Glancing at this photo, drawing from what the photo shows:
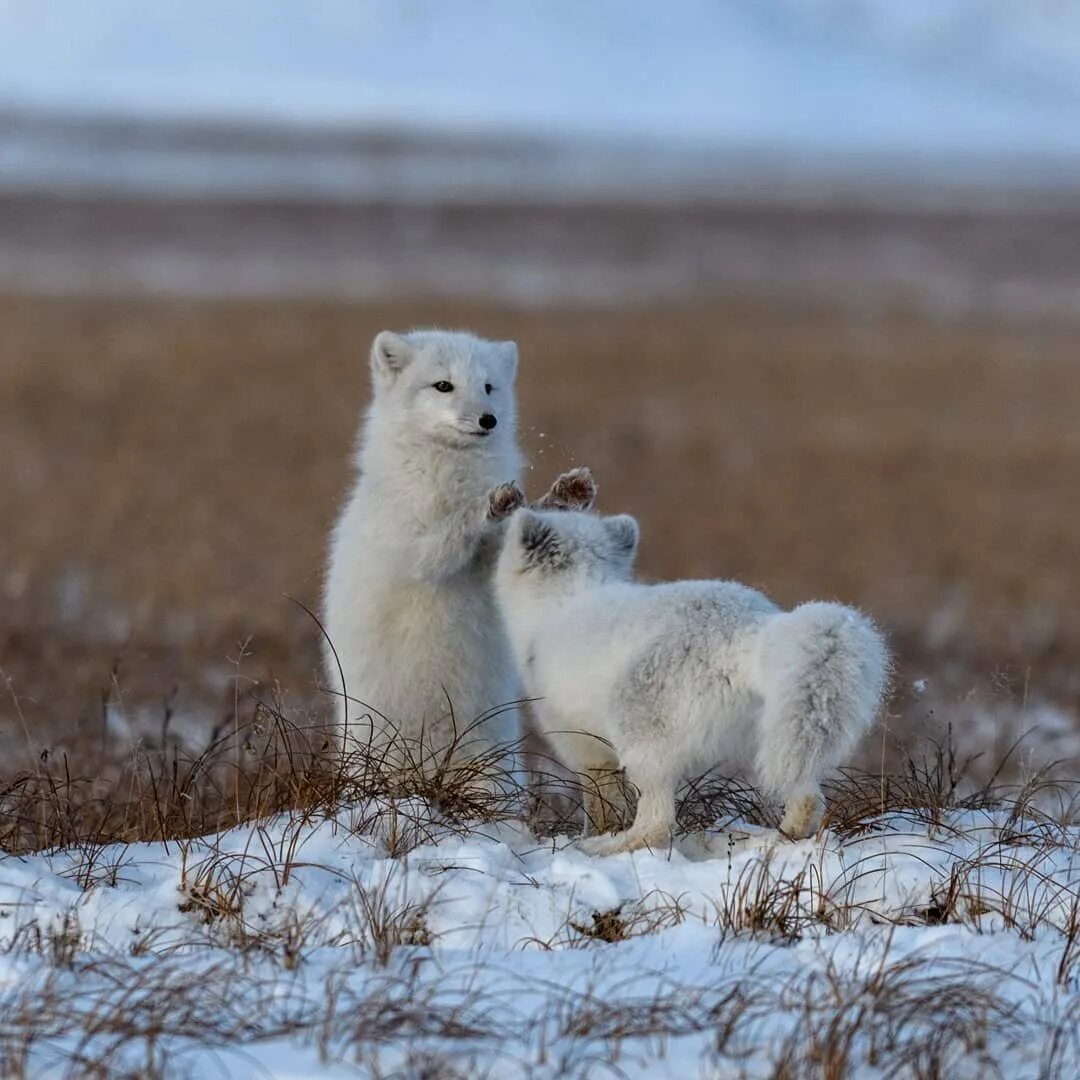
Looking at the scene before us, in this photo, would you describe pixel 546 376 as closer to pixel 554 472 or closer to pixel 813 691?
pixel 554 472

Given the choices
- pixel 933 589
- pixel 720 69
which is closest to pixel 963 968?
pixel 933 589

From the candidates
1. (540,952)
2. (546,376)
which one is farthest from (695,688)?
(546,376)

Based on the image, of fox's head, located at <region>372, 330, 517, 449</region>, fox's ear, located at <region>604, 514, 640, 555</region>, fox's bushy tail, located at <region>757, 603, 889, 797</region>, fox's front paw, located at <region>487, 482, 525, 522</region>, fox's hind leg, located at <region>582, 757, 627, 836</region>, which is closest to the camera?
fox's bushy tail, located at <region>757, 603, 889, 797</region>

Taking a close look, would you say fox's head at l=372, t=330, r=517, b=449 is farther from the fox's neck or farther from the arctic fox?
the fox's neck

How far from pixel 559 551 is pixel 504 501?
0.45 meters

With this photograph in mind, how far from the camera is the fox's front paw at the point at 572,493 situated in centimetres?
657

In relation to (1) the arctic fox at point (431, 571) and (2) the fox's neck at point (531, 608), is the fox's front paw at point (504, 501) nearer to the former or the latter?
(1) the arctic fox at point (431, 571)

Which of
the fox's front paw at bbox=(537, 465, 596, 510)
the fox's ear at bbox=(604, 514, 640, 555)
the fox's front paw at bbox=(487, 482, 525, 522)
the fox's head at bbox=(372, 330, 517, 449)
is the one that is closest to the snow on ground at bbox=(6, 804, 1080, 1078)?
the fox's ear at bbox=(604, 514, 640, 555)

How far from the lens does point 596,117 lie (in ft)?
261

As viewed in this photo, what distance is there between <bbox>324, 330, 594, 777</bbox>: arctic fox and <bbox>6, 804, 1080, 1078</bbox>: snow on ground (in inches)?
41.9

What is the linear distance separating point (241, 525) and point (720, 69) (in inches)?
3242

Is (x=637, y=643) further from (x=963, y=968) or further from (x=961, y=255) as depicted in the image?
(x=961, y=255)

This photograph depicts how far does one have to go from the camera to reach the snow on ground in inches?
155

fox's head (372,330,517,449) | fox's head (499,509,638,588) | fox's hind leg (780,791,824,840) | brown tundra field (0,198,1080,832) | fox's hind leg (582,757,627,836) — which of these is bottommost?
brown tundra field (0,198,1080,832)
